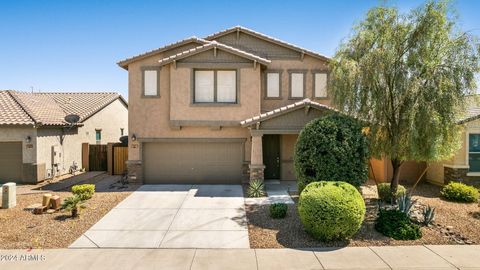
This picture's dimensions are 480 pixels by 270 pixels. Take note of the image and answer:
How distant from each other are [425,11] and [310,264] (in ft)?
30.0

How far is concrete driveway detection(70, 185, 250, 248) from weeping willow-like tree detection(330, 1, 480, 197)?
6.08m

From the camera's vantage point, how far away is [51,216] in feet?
32.7

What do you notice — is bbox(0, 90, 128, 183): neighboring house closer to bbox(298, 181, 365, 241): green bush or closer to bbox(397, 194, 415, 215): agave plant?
bbox(298, 181, 365, 241): green bush

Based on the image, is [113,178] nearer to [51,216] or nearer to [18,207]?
[18,207]

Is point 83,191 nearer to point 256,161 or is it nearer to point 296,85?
point 256,161

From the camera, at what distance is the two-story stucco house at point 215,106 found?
577 inches

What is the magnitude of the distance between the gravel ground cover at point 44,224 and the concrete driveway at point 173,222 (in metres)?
0.39

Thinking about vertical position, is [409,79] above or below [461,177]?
above

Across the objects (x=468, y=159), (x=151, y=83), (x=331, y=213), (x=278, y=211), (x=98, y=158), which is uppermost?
(x=151, y=83)

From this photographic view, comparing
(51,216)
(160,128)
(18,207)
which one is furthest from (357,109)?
(18,207)

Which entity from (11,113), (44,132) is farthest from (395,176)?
(11,113)

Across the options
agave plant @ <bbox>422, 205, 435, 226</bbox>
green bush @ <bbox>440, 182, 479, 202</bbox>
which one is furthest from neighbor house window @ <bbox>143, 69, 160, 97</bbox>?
green bush @ <bbox>440, 182, 479, 202</bbox>

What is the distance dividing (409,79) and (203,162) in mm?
10312

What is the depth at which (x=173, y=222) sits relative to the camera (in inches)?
375
